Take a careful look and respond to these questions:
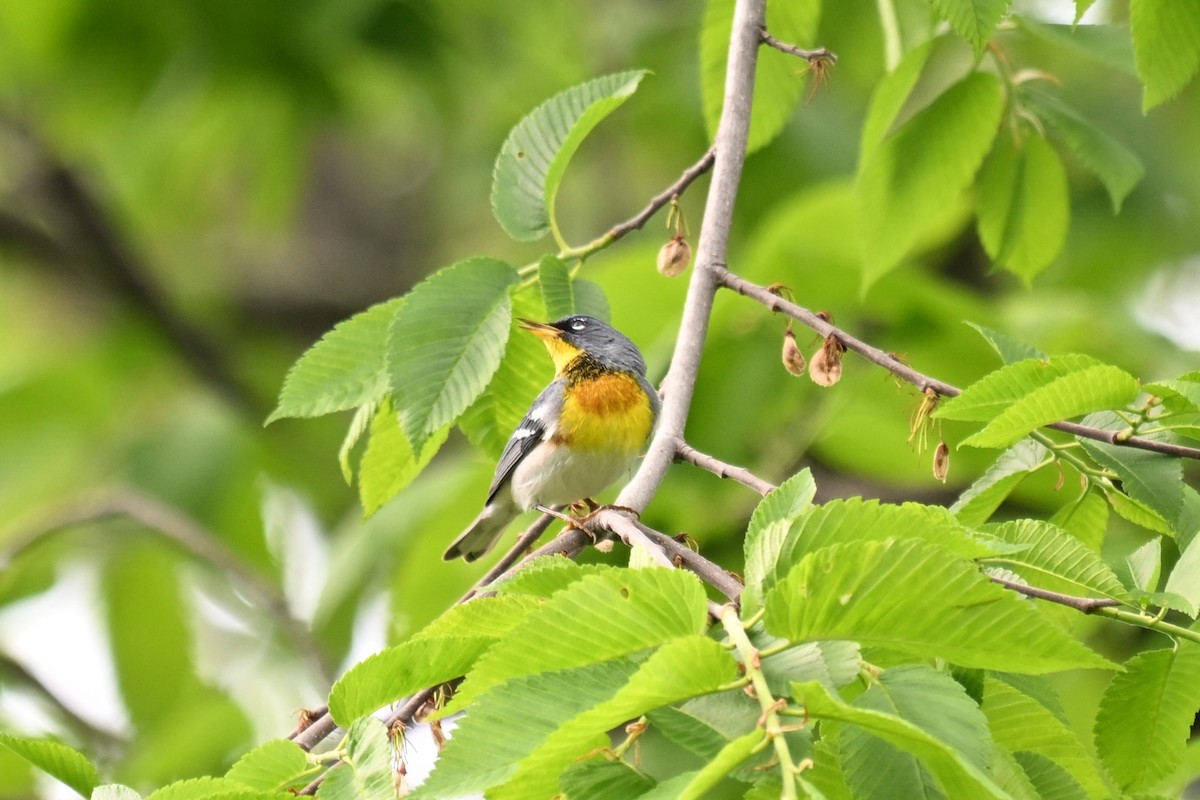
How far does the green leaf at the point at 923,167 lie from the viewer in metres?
3.68

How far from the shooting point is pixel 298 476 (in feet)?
29.1

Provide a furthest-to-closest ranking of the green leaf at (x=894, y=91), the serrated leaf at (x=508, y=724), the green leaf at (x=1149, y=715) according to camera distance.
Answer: the green leaf at (x=894, y=91)
the green leaf at (x=1149, y=715)
the serrated leaf at (x=508, y=724)

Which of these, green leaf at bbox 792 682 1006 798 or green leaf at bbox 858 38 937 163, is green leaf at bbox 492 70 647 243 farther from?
green leaf at bbox 792 682 1006 798

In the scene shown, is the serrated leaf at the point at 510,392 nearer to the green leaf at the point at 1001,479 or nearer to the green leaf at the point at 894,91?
the green leaf at the point at 1001,479

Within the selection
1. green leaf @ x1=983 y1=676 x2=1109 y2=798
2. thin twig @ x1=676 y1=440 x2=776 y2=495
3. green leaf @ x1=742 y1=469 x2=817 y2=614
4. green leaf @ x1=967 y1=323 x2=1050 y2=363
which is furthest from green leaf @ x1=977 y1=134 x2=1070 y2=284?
green leaf @ x1=742 y1=469 x2=817 y2=614

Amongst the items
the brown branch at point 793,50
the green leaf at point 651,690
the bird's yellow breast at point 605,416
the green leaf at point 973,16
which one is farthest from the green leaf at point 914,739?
the bird's yellow breast at point 605,416

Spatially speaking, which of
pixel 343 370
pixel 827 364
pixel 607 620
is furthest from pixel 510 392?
pixel 607 620

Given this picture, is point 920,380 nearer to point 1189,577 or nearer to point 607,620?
point 1189,577

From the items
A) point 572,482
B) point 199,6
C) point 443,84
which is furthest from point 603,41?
Result: point 572,482

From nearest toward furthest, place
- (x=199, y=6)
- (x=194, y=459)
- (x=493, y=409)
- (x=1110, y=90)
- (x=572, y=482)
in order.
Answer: (x=493, y=409) → (x=572, y=482) → (x=199, y=6) → (x=194, y=459) → (x=1110, y=90)

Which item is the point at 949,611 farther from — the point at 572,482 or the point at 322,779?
the point at 572,482

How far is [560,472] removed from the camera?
4.74 m

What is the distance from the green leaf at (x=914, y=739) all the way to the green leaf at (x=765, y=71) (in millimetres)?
2680

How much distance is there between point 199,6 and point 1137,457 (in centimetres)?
596
